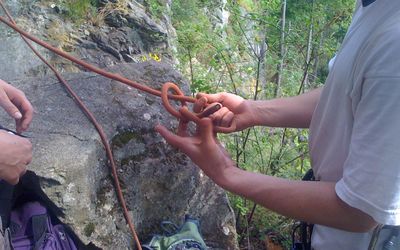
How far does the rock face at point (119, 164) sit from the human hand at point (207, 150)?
565 millimetres

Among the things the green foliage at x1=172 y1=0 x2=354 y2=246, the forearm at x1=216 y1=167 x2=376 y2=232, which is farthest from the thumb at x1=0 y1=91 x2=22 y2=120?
the green foliage at x1=172 y1=0 x2=354 y2=246

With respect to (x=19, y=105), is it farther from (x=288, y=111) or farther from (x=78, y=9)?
(x=78, y=9)

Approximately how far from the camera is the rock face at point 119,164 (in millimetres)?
2008

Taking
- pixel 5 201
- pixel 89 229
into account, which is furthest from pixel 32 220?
pixel 89 229

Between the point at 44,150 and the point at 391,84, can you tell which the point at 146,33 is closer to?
the point at 44,150

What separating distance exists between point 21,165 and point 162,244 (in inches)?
30.7

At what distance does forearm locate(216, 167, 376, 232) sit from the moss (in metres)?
0.75

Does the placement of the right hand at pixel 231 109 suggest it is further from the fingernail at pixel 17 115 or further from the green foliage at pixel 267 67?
the green foliage at pixel 267 67

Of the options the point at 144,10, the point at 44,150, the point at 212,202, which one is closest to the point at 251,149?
the point at 212,202

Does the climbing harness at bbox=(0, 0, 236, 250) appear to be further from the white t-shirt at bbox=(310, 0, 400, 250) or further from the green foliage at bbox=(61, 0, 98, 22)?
the green foliage at bbox=(61, 0, 98, 22)

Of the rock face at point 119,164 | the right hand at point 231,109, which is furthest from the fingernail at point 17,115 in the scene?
the right hand at point 231,109

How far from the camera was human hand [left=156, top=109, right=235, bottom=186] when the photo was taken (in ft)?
5.11

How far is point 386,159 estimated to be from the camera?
115 centimetres

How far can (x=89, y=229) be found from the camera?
1995 mm
